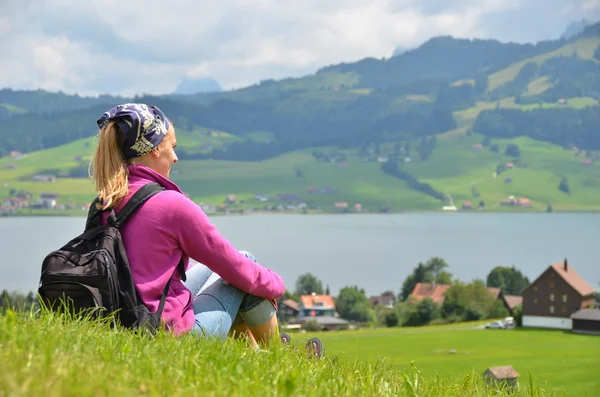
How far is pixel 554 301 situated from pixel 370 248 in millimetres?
86767

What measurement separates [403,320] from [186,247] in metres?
71.1

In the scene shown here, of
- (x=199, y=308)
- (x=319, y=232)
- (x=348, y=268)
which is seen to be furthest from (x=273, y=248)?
(x=199, y=308)

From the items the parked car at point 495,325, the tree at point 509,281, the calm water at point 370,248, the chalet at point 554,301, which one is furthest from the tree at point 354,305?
the parked car at point 495,325

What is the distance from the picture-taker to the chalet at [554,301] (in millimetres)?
66469

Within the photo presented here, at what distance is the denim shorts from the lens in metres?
4.04

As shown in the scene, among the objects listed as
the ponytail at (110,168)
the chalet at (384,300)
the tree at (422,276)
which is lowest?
the chalet at (384,300)

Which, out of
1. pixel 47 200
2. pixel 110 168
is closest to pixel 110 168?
pixel 110 168

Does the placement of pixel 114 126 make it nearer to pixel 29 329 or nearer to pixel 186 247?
pixel 186 247

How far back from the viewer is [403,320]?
7344 cm

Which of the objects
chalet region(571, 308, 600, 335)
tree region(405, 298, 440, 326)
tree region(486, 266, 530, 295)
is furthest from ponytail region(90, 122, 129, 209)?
tree region(486, 266, 530, 295)

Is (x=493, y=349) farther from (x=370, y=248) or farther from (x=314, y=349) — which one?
(x=370, y=248)

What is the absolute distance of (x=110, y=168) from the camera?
12.9 feet

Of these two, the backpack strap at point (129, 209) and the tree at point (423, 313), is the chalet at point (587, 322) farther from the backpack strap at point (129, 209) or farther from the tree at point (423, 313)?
the backpack strap at point (129, 209)

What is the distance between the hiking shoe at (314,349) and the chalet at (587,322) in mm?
63055
